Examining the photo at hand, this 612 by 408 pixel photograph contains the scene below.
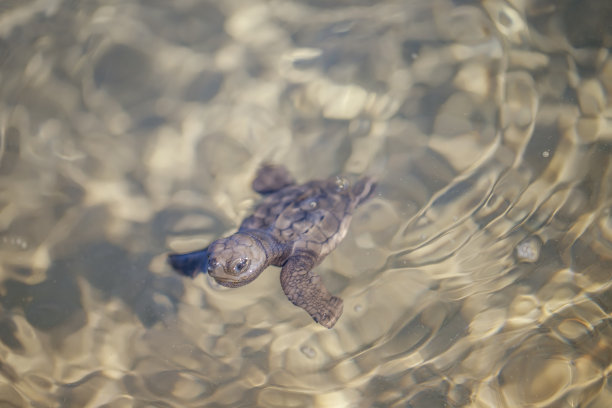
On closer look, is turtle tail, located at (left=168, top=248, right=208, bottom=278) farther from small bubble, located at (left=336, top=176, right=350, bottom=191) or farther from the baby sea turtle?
small bubble, located at (left=336, top=176, right=350, bottom=191)

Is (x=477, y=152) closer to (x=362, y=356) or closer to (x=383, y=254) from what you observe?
(x=383, y=254)

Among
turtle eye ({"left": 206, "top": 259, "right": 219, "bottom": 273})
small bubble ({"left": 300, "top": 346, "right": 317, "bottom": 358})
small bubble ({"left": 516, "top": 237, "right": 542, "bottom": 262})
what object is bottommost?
small bubble ({"left": 300, "top": 346, "right": 317, "bottom": 358})

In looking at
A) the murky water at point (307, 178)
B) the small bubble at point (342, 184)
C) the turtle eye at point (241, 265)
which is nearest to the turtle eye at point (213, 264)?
the turtle eye at point (241, 265)

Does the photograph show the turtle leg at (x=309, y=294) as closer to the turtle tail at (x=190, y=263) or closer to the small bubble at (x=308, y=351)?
the small bubble at (x=308, y=351)

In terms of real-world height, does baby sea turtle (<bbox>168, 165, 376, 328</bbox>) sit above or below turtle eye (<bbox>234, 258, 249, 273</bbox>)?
below

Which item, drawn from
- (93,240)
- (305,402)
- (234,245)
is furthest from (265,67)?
(305,402)

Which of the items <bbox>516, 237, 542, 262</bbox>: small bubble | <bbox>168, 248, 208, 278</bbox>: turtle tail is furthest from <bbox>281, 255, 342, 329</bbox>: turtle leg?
<bbox>516, 237, 542, 262</bbox>: small bubble

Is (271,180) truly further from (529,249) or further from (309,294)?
(529,249)
